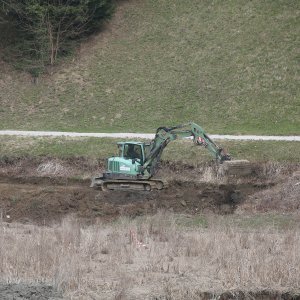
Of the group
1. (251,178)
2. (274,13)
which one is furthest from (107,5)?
(251,178)

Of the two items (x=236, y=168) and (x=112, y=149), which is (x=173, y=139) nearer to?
(x=236, y=168)

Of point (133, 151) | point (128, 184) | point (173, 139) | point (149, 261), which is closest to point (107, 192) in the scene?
point (128, 184)

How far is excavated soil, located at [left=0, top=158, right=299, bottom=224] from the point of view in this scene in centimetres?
2573

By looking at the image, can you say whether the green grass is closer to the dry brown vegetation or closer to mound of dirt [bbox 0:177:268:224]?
mound of dirt [bbox 0:177:268:224]

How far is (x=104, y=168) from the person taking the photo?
3338 cm

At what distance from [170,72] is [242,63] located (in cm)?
463

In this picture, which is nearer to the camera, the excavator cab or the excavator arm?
the excavator arm

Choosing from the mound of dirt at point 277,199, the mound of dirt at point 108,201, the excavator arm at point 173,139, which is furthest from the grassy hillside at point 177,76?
the mound of dirt at point 277,199

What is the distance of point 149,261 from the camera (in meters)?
15.2

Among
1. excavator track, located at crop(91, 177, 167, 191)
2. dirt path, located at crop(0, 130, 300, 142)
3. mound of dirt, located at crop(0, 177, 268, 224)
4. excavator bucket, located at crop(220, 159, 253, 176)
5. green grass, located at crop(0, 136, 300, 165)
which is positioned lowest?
mound of dirt, located at crop(0, 177, 268, 224)

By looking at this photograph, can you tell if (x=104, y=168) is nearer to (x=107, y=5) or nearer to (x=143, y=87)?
(x=143, y=87)

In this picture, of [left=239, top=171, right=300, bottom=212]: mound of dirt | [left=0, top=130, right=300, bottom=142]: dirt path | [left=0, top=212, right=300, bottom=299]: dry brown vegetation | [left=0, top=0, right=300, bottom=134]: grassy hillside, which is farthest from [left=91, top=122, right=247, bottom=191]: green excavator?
[left=0, top=0, right=300, bottom=134]: grassy hillside

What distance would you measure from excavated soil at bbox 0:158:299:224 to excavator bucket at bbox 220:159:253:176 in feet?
0.85

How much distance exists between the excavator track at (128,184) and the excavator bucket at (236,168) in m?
2.57
